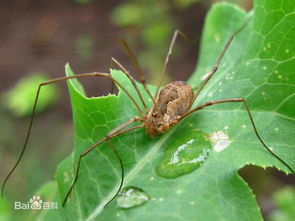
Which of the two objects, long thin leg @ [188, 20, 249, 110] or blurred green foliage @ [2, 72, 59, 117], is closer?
long thin leg @ [188, 20, 249, 110]

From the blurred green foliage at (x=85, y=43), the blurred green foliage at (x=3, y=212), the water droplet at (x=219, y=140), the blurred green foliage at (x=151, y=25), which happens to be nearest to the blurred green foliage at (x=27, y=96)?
the blurred green foliage at (x=85, y=43)

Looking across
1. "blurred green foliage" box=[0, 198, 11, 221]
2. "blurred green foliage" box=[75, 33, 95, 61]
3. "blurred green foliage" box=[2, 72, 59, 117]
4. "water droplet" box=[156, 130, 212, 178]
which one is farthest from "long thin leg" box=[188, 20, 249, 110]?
"blurred green foliage" box=[75, 33, 95, 61]

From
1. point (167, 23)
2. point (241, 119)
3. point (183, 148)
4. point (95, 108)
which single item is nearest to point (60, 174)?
point (95, 108)

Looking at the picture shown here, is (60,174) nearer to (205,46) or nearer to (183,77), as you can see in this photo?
(205,46)

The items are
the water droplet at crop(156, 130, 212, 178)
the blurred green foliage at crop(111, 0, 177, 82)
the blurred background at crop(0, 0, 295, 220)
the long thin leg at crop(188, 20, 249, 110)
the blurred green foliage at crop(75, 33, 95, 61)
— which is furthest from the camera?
the blurred green foliage at crop(75, 33, 95, 61)

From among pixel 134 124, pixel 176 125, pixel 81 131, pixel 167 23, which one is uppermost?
pixel 81 131

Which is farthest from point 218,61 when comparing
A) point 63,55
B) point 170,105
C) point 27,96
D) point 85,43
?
point 63,55

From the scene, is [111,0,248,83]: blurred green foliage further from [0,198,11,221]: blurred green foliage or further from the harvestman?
[0,198,11,221]: blurred green foliage

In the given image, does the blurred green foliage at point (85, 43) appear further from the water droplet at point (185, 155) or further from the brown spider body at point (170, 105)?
the water droplet at point (185, 155)
